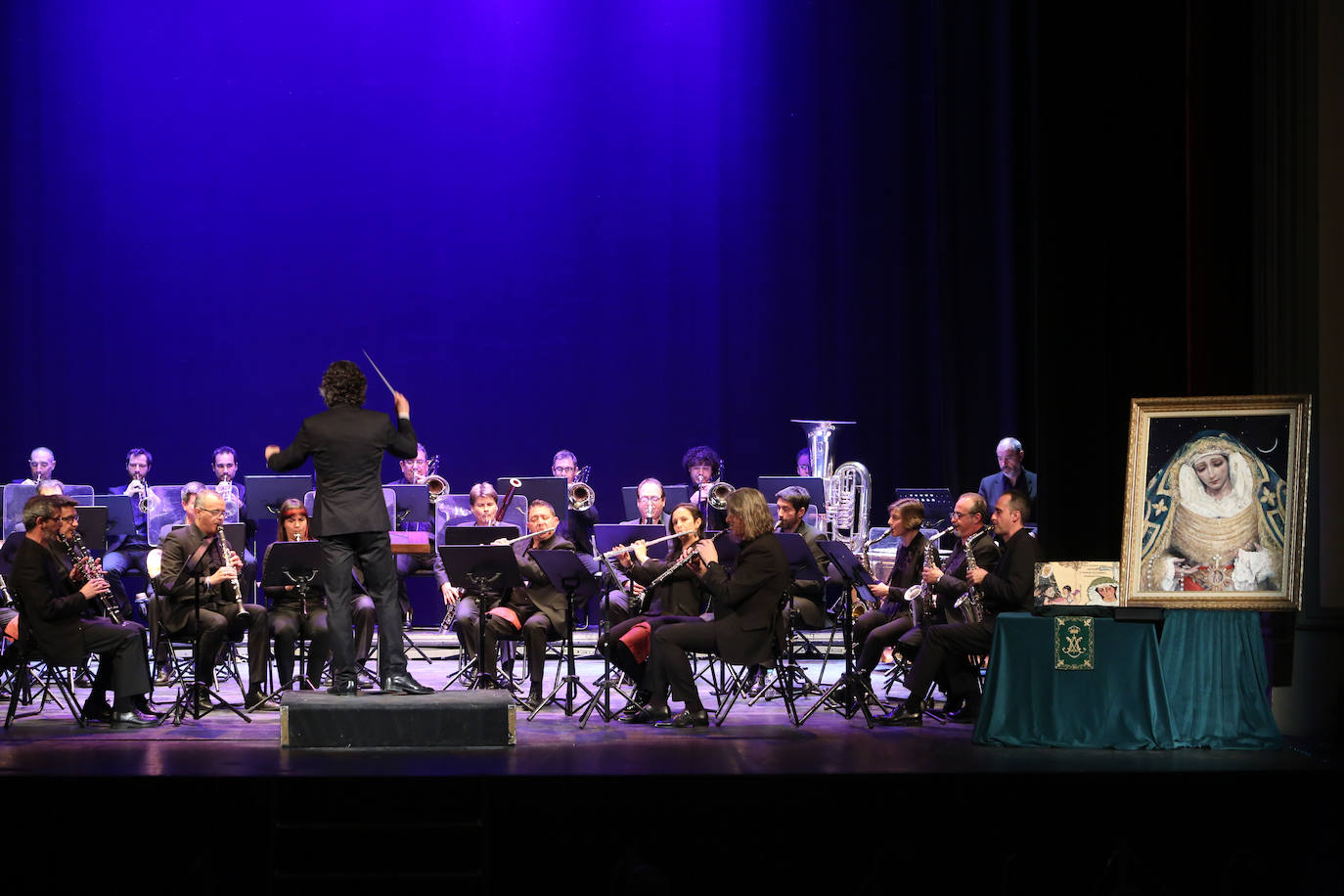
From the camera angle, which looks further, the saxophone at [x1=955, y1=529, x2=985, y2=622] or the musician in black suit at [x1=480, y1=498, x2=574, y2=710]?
the musician in black suit at [x1=480, y1=498, x2=574, y2=710]

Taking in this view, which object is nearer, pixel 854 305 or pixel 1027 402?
pixel 1027 402

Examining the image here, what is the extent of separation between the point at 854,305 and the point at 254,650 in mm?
6538

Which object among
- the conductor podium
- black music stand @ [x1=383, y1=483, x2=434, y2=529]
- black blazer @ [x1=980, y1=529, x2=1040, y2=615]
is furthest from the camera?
black music stand @ [x1=383, y1=483, x2=434, y2=529]

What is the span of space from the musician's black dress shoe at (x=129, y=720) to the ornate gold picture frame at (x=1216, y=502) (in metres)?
5.12

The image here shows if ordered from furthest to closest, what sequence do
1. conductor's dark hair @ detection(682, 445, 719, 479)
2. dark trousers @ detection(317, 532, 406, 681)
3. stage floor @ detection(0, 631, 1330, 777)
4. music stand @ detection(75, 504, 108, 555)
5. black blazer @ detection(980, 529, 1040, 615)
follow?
conductor's dark hair @ detection(682, 445, 719, 479) < music stand @ detection(75, 504, 108, 555) < black blazer @ detection(980, 529, 1040, 615) < dark trousers @ detection(317, 532, 406, 681) < stage floor @ detection(0, 631, 1330, 777)

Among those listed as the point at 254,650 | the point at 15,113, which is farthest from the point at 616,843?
the point at 15,113

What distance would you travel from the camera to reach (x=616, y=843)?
567 cm

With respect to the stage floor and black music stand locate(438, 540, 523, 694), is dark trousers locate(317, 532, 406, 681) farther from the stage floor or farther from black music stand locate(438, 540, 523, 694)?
black music stand locate(438, 540, 523, 694)

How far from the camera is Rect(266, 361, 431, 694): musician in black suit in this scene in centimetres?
645

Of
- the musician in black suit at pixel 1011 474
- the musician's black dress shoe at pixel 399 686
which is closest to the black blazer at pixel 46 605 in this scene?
the musician's black dress shoe at pixel 399 686

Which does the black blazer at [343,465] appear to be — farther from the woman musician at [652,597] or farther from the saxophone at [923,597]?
the saxophone at [923,597]

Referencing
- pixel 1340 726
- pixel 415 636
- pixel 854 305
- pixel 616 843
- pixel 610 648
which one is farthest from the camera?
pixel 854 305

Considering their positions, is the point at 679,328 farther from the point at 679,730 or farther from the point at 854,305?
the point at 679,730

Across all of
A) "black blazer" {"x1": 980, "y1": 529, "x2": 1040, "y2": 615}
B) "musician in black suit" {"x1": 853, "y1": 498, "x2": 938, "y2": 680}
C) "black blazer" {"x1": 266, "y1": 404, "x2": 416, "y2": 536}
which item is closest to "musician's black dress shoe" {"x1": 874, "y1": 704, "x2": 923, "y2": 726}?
"musician in black suit" {"x1": 853, "y1": 498, "x2": 938, "y2": 680}
